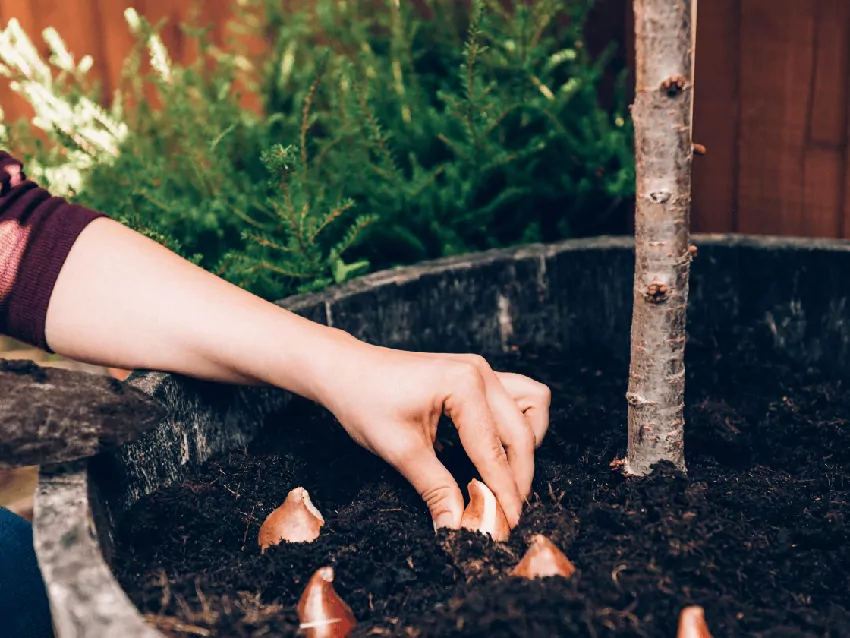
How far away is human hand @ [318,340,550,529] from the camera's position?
1063mm

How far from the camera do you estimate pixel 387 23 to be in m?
2.31

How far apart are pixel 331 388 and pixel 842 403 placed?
0.82 m

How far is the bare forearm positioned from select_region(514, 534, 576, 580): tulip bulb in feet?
1.25

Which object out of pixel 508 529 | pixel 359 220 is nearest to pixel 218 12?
pixel 359 220

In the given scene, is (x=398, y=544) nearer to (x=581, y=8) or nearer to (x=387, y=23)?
(x=581, y=8)

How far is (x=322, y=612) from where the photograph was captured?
0.84m

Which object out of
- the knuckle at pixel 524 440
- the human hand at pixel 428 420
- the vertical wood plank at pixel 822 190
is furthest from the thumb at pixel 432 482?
the vertical wood plank at pixel 822 190

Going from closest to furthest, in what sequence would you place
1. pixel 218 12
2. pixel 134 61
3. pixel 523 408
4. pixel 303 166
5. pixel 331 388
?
pixel 331 388
pixel 523 408
pixel 303 166
pixel 134 61
pixel 218 12

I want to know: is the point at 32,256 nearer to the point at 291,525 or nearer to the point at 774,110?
the point at 291,525

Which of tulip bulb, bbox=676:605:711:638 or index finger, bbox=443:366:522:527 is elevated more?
index finger, bbox=443:366:522:527

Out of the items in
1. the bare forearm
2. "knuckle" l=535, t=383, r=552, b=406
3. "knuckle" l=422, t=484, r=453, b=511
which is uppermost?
the bare forearm

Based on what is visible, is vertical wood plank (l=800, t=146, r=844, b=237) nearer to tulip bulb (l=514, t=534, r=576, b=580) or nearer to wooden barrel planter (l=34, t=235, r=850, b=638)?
wooden barrel planter (l=34, t=235, r=850, b=638)

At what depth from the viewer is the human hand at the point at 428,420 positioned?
106cm

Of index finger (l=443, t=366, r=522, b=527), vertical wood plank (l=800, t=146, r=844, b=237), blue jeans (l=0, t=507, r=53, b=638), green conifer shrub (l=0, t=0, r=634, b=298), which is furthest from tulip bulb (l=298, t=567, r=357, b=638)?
vertical wood plank (l=800, t=146, r=844, b=237)
